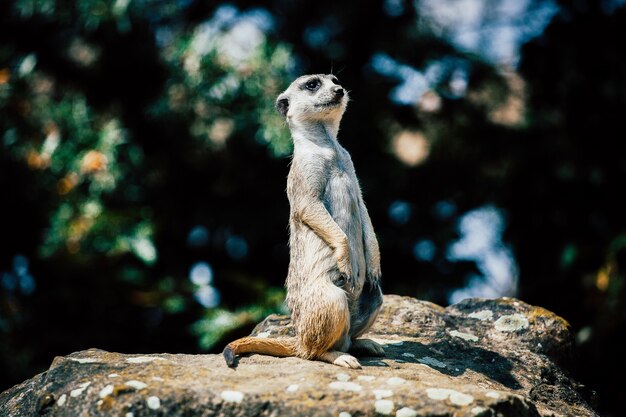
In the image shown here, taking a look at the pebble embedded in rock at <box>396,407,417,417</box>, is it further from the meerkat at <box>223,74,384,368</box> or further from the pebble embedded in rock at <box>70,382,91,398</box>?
the pebble embedded in rock at <box>70,382,91,398</box>

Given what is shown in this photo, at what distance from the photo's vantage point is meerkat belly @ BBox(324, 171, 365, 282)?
182 inches

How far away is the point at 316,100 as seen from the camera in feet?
15.7

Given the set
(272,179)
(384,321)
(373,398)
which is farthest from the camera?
(272,179)

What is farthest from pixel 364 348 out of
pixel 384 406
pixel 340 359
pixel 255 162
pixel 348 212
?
pixel 255 162

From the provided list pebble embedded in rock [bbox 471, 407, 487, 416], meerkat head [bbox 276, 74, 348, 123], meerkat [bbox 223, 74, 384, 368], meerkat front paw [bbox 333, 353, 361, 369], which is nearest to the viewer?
pebble embedded in rock [bbox 471, 407, 487, 416]

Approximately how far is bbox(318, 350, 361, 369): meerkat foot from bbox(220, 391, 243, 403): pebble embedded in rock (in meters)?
0.71

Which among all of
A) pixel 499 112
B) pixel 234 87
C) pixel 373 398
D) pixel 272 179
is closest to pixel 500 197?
pixel 499 112

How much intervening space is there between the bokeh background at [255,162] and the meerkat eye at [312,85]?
102 inches

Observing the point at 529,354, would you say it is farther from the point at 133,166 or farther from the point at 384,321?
the point at 133,166

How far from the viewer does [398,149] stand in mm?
9688

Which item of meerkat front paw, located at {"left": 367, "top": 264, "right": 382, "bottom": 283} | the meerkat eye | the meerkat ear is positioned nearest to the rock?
meerkat front paw, located at {"left": 367, "top": 264, "right": 382, "bottom": 283}

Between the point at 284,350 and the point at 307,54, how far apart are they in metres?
5.21

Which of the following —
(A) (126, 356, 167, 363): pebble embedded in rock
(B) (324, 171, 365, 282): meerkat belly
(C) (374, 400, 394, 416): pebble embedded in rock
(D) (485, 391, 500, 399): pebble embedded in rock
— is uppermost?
(B) (324, 171, 365, 282): meerkat belly

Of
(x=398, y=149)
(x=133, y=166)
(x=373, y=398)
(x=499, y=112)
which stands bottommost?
(x=373, y=398)
